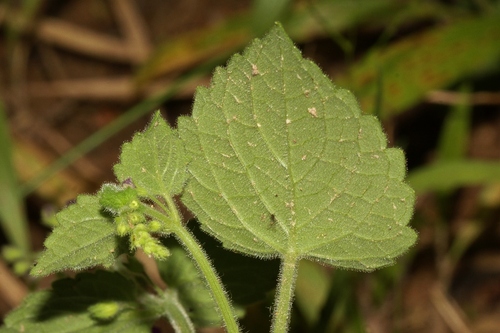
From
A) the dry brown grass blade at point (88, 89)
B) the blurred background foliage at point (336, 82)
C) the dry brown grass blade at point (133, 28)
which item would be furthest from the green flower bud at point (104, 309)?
the dry brown grass blade at point (133, 28)

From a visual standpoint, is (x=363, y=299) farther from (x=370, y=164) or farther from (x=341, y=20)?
(x=370, y=164)

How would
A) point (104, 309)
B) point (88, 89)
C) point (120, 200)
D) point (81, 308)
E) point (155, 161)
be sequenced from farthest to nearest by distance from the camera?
point (88, 89) → point (81, 308) → point (104, 309) → point (155, 161) → point (120, 200)

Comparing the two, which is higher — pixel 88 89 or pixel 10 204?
pixel 88 89

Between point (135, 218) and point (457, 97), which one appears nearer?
point (135, 218)

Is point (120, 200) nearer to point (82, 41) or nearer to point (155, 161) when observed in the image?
point (155, 161)

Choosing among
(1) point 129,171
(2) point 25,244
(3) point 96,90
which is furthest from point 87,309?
(3) point 96,90

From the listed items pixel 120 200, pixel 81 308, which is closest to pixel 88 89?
pixel 81 308

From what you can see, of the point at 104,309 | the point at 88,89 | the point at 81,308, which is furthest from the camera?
the point at 88,89
